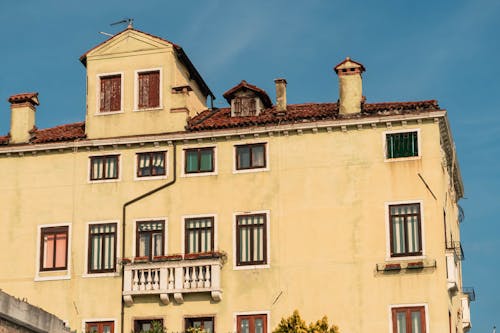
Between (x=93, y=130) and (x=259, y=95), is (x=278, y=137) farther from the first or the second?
(x=93, y=130)

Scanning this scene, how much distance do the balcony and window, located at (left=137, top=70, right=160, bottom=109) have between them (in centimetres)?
701

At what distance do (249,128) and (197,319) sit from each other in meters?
7.99

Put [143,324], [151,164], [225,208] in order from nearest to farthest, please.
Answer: [143,324], [225,208], [151,164]

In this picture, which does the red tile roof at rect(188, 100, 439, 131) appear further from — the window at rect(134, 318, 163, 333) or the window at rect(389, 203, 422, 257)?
the window at rect(134, 318, 163, 333)

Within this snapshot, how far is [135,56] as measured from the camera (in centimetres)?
4866

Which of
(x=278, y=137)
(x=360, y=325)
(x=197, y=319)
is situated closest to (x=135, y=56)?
(x=278, y=137)

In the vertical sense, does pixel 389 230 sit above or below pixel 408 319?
above

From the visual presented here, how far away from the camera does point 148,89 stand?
4828 cm

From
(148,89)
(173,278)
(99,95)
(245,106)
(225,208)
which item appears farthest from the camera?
(99,95)

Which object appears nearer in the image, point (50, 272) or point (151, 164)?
point (50, 272)

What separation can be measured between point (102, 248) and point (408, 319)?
12909 millimetres

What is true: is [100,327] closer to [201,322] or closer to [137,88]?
[201,322]

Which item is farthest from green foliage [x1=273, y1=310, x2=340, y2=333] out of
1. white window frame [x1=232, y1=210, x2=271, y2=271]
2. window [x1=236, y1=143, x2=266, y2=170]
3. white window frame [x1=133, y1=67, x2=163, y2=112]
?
white window frame [x1=133, y1=67, x2=163, y2=112]

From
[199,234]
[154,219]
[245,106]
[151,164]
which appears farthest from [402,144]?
[154,219]
